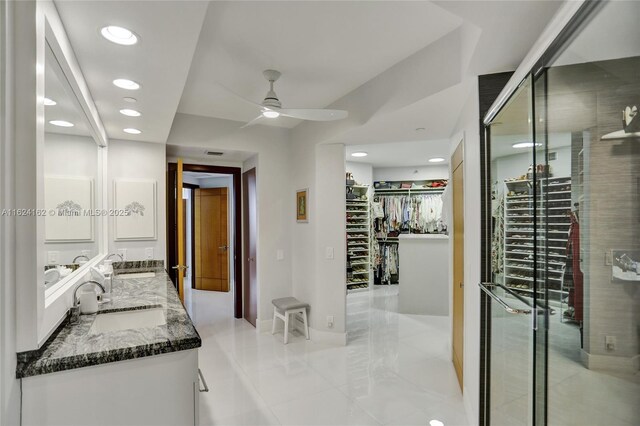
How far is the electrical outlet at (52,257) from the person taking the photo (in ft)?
5.50

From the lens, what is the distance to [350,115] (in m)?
3.34

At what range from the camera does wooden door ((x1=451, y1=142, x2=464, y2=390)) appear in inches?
110

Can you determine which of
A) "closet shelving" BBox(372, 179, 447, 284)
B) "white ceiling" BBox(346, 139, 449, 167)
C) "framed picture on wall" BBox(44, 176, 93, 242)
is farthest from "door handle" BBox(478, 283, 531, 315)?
"closet shelving" BBox(372, 179, 447, 284)

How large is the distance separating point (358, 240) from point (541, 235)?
536 cm

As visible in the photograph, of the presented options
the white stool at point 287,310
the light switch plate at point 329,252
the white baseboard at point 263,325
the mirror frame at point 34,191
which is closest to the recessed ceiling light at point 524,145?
the mirror frame at point 34,191

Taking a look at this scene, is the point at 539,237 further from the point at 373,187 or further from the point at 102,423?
the point at 373,187

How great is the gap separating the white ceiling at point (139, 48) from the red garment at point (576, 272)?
1.79 meters

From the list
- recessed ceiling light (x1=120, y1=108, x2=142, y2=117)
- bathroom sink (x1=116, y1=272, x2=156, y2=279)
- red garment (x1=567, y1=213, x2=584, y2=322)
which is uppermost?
Result: recessed ceiling light (x1=120, y1=108, x2=142, y2=117)

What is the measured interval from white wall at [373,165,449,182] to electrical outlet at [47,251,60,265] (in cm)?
653

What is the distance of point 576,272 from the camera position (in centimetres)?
130

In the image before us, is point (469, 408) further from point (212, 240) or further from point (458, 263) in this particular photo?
point (212, 240)

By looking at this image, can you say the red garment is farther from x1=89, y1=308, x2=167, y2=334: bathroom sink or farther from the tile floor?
x1=89, y1=308, x2=167, y2=334: bathroom sink

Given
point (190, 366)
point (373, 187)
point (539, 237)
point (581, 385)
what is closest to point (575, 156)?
point (539, 237)

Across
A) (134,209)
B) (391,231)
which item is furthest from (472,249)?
(391,231)
